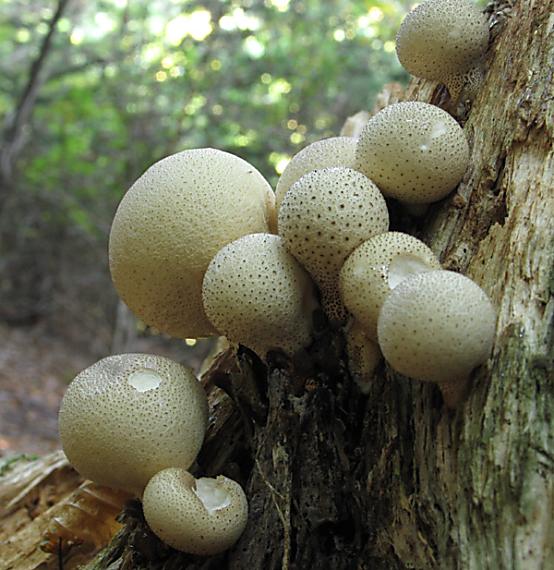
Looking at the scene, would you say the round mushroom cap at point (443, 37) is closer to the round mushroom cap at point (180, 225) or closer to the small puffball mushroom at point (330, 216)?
the small puffball mushroom at point (330, 216)

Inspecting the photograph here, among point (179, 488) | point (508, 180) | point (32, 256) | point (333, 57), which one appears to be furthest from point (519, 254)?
point (32, 256)

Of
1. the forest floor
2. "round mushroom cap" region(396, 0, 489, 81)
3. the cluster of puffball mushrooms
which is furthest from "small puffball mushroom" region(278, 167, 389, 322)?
the forest floor

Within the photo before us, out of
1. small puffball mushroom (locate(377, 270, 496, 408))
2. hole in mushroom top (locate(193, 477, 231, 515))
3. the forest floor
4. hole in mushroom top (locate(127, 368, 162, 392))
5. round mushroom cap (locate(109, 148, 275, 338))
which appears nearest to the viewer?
small puffball mushroom (locate(377, 270, 496, 408))

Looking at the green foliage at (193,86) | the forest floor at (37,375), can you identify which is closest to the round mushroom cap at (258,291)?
the forest floor at (37,375)

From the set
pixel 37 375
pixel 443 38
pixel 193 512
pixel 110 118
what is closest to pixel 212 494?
pixel 193 512

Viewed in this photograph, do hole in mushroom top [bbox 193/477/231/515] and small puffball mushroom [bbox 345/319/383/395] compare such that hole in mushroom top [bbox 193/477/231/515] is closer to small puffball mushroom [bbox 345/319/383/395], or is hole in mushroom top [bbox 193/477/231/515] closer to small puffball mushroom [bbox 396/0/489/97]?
small puffball mushroom [bbox 345/319/383/395]

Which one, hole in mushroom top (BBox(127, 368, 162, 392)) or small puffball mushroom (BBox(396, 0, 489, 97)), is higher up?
small puffball mushroom (BBox(396, 0, 489, 97))

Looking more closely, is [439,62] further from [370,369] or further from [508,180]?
Answer: [370,369]
